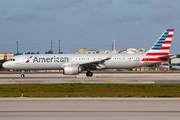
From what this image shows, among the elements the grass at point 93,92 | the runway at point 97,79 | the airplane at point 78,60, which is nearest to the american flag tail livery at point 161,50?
the airplane at point 78,60

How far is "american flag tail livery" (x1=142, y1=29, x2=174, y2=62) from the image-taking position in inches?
1571

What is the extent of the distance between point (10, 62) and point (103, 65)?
50.8 feet

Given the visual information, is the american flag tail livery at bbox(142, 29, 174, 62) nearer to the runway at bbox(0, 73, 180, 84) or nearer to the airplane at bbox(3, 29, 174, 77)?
the airplane at bbox(3, 29, 174, 77)

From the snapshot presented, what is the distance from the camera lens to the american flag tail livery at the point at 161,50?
39906 mm

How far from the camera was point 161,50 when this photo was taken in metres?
40.8
